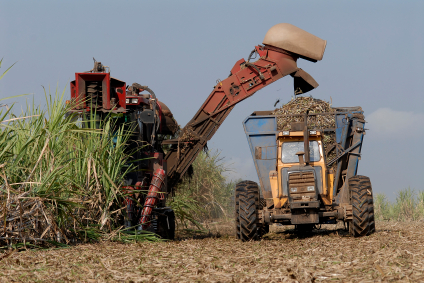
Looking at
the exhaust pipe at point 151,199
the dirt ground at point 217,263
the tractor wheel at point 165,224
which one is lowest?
the dirt ground at point 217,263

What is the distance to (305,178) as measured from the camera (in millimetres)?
9148

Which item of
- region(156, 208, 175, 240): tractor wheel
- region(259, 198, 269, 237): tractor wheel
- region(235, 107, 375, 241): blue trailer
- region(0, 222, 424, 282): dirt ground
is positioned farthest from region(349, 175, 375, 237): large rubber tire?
region(156, 208, 175, 240): tractor wheel

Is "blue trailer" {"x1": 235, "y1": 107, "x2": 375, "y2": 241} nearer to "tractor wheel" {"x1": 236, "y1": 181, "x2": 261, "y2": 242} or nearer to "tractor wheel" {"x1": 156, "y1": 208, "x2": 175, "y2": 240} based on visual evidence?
"tractor wheel" {"x1": 236, "y1": 181, "x2": 261, "y2": 242}

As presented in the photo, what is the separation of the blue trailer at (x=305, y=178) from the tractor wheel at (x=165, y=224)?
5.28ft

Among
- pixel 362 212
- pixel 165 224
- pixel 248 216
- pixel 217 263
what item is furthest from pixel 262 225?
pixel 217 263

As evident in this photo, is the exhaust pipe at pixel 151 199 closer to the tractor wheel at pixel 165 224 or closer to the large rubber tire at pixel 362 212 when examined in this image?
the tractor wheel at pixel 165 224

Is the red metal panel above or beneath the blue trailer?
above

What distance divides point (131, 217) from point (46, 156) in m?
2.31

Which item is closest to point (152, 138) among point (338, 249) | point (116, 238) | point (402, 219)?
point (116, 238)

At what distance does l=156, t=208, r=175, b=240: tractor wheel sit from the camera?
1006 cm

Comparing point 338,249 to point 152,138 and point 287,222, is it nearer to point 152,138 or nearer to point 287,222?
point 287,222

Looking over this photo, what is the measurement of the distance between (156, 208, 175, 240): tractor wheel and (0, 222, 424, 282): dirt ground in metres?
2.06

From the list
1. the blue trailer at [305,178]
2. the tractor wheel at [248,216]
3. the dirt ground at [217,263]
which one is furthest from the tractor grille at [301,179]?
the dirt ground at [217,263]

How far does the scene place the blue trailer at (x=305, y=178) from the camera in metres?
9.09
